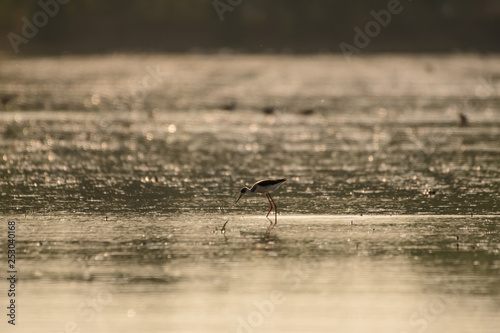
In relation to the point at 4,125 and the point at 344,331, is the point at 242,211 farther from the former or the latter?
the point at 4,125

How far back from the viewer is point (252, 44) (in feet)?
302

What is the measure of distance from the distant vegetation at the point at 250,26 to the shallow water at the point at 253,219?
54.8m

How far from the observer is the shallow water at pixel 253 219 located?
918cm

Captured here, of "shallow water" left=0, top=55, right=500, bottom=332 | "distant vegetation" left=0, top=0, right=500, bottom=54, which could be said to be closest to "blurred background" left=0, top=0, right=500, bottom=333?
"shallow water" left=0, top=55, right=500, bottom=332

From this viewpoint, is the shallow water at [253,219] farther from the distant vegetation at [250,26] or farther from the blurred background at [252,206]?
the distant vegetation at [250,26]

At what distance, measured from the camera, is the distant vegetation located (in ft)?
287

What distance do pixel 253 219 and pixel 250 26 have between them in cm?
7843

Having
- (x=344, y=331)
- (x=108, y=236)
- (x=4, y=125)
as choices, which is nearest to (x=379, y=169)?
(x=108, y=236)

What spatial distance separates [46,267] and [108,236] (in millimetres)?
1748

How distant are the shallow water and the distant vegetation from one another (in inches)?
2159

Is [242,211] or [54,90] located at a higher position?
[54,90]

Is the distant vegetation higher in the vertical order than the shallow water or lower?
higher

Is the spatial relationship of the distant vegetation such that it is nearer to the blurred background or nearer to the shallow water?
the blurred background

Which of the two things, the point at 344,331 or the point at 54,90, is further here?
the point at 54,90
